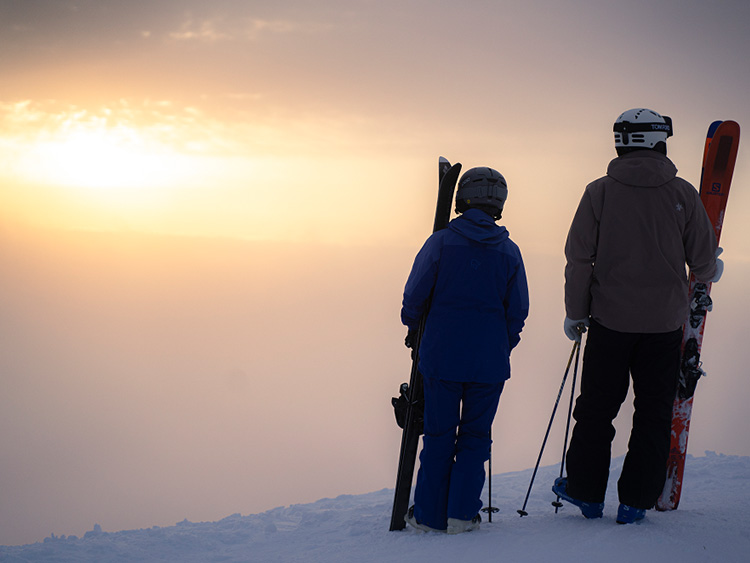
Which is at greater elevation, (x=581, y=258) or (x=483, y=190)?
(x=483, y=190)

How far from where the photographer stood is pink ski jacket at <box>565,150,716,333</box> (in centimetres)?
335

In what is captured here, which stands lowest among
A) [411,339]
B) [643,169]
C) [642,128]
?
[411,339]

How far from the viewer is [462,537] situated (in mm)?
3438

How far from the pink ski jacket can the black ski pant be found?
0.12m

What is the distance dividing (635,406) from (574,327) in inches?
21.4

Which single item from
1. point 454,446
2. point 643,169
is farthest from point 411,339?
point 643,169

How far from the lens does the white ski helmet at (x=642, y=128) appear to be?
3.42 m

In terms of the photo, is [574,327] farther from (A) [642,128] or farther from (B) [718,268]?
(A) [642,128]

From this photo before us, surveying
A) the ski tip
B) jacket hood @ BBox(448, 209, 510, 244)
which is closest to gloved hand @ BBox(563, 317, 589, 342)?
jacket hood @ BBox(448, 209, 510, 244)

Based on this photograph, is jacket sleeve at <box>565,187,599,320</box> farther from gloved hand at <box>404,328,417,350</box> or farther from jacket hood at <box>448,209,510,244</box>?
gloved hand at <box>404,328,417,350</box>

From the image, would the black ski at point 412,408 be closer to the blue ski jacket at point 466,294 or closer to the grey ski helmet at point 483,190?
the grey ski helmet at point 483,190

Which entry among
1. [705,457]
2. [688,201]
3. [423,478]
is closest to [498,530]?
[423,478]

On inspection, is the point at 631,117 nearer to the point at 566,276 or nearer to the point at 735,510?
the point at 566,276

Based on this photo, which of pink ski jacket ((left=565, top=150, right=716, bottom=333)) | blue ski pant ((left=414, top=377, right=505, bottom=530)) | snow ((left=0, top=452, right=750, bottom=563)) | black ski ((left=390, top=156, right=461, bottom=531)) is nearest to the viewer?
snow ((left=0, top=452, right=750, bottom=563))
